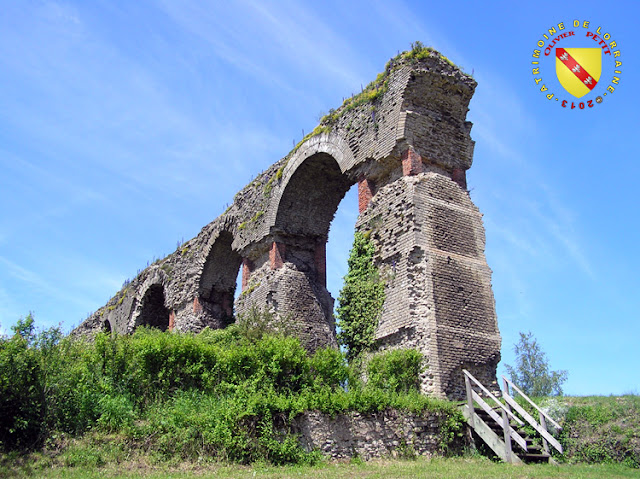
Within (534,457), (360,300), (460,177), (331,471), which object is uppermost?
(460,177)

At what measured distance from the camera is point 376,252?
12.2 metres

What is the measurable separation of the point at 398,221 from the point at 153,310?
53.3 ft

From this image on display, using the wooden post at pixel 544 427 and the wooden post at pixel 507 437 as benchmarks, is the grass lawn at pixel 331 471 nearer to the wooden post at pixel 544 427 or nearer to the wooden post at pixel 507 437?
the wooden post at pixel 507 437

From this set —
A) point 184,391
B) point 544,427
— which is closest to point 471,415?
point 544,427

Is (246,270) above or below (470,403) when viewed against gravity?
above

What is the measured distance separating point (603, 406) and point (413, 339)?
323cm

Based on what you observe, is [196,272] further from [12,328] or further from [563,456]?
[563,456]

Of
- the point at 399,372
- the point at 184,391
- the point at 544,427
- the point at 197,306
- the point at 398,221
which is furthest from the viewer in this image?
the point at 197,306

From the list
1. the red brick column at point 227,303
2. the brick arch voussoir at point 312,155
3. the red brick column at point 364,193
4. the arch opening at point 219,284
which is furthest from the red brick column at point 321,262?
the red brick column at point 227,303

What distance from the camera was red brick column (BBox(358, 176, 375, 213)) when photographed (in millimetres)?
13156

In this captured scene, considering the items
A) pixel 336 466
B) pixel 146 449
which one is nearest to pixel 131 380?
pixel 146 449

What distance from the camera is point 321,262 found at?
16.9 m

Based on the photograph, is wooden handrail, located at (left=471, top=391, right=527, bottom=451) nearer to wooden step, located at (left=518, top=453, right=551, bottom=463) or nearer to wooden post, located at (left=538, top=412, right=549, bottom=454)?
wooden step, located at (left=518, top=453, right=551, bottom=463)

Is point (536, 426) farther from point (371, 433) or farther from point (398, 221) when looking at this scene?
point (398, 221)
